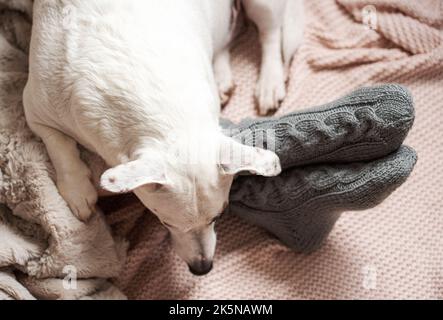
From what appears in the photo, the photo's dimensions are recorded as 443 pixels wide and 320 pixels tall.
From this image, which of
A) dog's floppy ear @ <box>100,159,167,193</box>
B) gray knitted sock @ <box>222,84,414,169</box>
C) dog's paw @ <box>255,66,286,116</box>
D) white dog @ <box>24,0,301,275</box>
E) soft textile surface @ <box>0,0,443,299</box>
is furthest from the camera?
dog's paw @ <box>255,66,286,116</box>

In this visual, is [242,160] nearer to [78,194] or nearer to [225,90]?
[78,194]

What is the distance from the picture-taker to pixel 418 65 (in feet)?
6.79

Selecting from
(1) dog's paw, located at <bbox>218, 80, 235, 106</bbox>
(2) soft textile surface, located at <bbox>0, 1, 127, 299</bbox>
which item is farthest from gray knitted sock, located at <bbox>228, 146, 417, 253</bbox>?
(2) soft textile surface, located at <bbox>0, 1, 127, 299</bbox>

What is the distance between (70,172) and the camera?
1698mm

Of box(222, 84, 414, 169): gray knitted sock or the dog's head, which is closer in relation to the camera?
the dog's head

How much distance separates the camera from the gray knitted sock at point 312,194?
165cm

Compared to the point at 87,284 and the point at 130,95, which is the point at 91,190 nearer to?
the point at 87,284

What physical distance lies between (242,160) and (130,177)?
0.97 feet

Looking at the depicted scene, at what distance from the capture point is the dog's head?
1274 mm

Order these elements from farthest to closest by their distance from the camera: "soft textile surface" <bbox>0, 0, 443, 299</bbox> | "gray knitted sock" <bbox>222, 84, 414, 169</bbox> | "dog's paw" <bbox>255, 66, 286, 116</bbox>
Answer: "dog's paw" <bbox>255, 66, 286, 116</bbox> → "soft textile surface" <bbox>0, 0, 443, 299</bbox> → "gray knitted sock" <bbox>222, 84, 414, 169</bbox>

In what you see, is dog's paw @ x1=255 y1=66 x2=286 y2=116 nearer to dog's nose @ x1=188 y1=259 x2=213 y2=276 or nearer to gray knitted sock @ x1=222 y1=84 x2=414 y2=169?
gray knitted sock @ x1=222 y1=84 x2=414 y2=169

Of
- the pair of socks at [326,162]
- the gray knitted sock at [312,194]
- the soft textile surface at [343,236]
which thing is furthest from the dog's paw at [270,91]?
the gray knitted sock at [312,194]

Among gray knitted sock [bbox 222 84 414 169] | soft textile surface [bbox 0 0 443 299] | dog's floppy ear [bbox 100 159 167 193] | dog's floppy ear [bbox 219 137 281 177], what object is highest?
dog's floppy ear [bbox 100 159 167 193]
